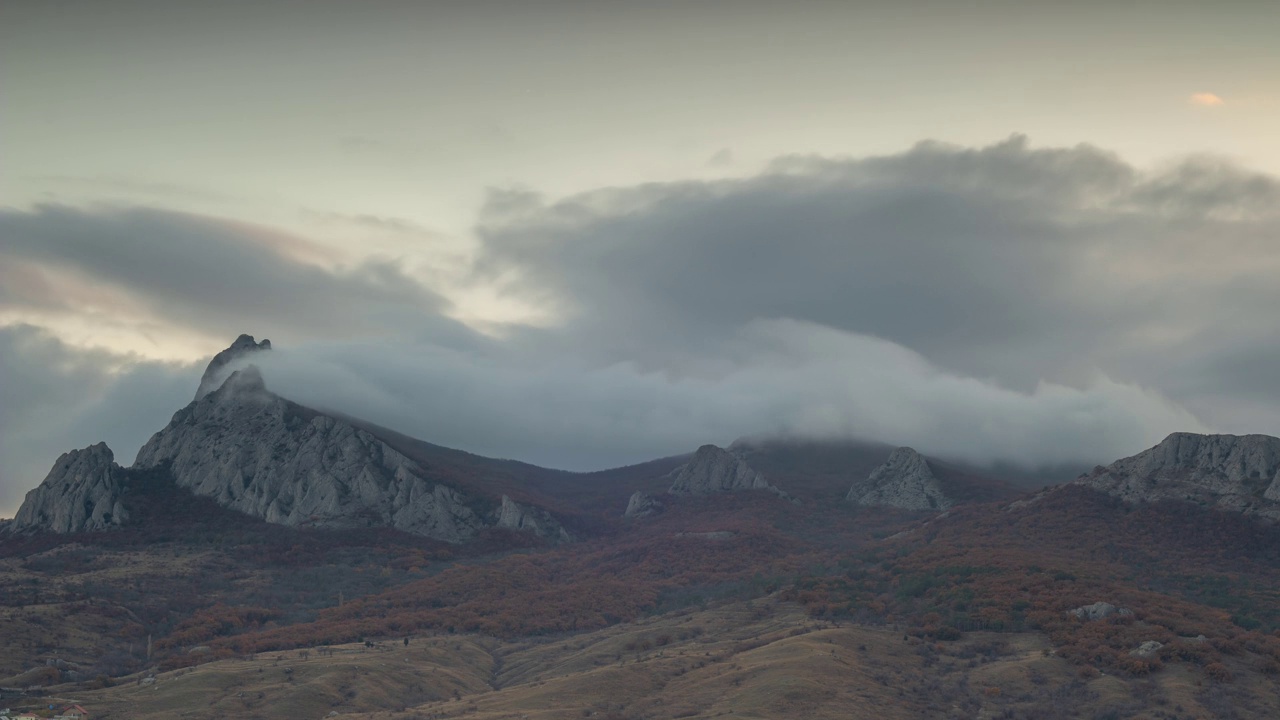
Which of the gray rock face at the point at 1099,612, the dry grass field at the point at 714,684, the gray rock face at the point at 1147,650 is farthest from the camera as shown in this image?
the gray rock face at the point at 1099,612

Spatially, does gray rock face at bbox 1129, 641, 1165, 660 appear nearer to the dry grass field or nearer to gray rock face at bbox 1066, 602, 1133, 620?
the dry grass field

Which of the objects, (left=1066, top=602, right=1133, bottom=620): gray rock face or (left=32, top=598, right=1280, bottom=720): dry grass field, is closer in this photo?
(left=32, top=598, right=1280, bottom=720): dry grass field

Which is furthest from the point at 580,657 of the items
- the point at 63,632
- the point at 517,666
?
the point at 63,632

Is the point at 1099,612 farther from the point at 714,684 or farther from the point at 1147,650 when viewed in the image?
the point at 714,684

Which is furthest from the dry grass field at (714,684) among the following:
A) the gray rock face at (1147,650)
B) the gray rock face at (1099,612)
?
the gray rock face at (1099,612)

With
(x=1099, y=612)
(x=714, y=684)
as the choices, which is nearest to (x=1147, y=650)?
(x=1099, y=612)

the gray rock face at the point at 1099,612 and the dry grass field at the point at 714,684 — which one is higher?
the gray rock face at the point at 1099,612

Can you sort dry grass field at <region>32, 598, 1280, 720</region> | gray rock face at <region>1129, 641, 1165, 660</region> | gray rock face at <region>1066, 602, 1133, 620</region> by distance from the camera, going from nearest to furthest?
dry grass field at <region>32, 598, 1280, 720</region> < gray rock face at <region>1129, 641, 1165, 660</region> < gray rock face at <region>1066, 602, 1133, 620</region>

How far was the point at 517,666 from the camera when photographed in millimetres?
173750

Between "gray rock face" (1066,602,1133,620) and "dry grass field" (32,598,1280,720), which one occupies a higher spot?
"gray rock face" (1066,602,1133,620)

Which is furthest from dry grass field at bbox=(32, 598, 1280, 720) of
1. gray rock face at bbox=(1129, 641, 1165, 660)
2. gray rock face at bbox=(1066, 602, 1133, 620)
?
gray rock face at bbox=(1066, 602, 1133, 620)

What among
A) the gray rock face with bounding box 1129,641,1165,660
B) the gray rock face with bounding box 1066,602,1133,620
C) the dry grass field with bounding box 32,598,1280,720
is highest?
the gray rock face with bounding box 1066,602,1133,620

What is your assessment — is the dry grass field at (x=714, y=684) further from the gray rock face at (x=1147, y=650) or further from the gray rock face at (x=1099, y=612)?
the gray rock face at (x=1099, y=612)

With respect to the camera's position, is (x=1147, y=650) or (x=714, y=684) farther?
(x=1147, y=650)
